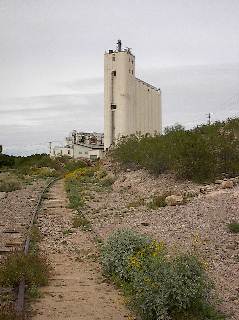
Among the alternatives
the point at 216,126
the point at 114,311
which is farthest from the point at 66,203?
the point at 114,311

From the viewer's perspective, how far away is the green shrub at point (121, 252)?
9.90m

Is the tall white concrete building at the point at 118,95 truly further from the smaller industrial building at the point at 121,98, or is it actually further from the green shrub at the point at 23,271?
the green shrub at the point at 23,271

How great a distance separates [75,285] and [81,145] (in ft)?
287

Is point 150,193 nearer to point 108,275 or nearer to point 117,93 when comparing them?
point 108,275

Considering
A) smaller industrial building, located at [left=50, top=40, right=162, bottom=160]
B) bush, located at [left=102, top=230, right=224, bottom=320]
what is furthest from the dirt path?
smaller industrial building, located at [left=50, top=40, right=162, bottom=160]

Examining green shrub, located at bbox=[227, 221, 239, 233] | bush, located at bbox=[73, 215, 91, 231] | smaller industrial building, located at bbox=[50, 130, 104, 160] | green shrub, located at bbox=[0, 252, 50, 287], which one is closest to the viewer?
green shrub, located at bbox=[0, 252, 50, 287]

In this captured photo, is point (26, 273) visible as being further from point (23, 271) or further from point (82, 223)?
point (82, 223)

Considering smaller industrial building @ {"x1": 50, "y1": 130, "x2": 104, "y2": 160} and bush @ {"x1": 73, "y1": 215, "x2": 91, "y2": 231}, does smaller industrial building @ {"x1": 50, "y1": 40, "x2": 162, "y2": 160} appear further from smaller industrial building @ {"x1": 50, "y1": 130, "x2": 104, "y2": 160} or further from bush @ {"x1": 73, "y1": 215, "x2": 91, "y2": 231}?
bush @ {"x1": 73, "y1": 215, "x2": 91, "y2": 231}

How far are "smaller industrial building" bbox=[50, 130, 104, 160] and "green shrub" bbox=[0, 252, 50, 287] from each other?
77.9 metres

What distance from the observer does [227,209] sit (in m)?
15.6

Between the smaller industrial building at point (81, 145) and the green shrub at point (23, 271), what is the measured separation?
77897mm

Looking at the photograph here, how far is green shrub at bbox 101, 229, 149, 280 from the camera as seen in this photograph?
32.5ft

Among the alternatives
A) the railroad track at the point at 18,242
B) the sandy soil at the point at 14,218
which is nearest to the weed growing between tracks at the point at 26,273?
the railroad track at the point at 18,242

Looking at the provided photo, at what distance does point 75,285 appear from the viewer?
9.45 meters
